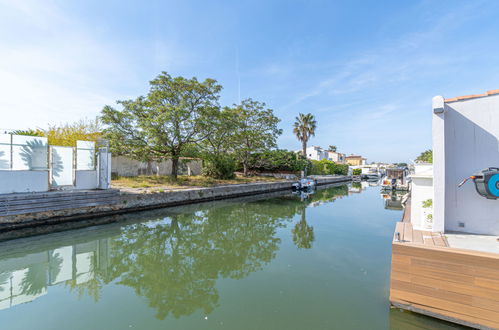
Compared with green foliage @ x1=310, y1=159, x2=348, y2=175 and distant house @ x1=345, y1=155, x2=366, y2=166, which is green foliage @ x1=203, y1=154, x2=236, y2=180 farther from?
distant house @ x1=345, y1=155, x2=366, y2=166

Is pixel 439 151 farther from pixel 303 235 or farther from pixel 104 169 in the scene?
pixel 104 169

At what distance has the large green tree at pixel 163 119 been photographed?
16750 mm

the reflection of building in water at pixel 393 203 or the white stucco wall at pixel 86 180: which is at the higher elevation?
the white stucco wall at pixel 86 180

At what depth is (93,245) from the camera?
774 centimetres

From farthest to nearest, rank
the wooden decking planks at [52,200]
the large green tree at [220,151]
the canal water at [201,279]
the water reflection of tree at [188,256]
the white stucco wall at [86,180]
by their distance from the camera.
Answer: the large green tree at [220,151]
the white stucco wall at [86,180]
the wooden decking planks at [52,200]
the water reflection of tree at [188,256]
the canal water at [201,279]

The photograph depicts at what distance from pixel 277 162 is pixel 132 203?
20.9 m

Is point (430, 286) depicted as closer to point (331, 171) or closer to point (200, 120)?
point (200, 120)

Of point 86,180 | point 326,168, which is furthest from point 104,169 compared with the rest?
point 326,168

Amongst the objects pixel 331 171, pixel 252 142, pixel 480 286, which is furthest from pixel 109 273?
pixel 331 171

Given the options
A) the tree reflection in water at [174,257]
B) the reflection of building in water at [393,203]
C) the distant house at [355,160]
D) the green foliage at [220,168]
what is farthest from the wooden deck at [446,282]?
the distant house at [355,160]

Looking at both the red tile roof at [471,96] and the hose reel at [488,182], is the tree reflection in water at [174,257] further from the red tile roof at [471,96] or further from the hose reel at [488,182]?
the red tile roof at [471,96]

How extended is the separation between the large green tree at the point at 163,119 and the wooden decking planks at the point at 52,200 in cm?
600

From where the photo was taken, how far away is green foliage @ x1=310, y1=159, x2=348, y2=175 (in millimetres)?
43247

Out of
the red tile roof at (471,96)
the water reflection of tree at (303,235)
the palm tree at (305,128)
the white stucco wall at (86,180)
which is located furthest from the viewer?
the palm tree at (305,128)
